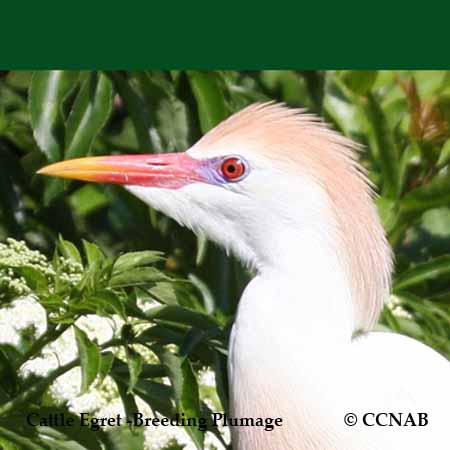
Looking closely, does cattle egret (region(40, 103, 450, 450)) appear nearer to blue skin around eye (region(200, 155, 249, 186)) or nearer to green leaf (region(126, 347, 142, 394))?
blue skin around eye (region(200, 155, 249, 186))

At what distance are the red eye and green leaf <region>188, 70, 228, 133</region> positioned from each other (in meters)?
0.62

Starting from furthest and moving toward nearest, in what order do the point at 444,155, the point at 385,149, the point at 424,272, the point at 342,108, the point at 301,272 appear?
1. the point at 342,108
2. the point at 444,155
3. the point at 385,149
4. the point at 424,272
5. the point at 301,272

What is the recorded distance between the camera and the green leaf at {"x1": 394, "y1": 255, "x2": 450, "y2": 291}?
3482 mm

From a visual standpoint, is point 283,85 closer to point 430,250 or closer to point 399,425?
point 430,250

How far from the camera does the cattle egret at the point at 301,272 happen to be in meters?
2.70

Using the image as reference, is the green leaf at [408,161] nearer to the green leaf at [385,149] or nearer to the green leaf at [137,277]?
the green leaf at [385,149]

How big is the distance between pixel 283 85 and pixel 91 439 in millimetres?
1524

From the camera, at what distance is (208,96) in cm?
335

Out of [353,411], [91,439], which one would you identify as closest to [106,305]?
[91,439]

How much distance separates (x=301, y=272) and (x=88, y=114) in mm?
736

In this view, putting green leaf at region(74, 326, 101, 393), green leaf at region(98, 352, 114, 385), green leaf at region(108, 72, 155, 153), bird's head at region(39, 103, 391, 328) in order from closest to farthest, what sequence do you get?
1. green leaf at region(74, 326, 101, 393)
2. green leaf at region(98, 352, 114, 385)
3. bird's head at region(39, 103, 391, 328)
4. green leaf at region(108, 72, 155, 153)

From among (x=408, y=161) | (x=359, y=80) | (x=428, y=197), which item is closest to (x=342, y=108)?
(x=359, y=80)

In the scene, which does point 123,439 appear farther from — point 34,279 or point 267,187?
point 267,187

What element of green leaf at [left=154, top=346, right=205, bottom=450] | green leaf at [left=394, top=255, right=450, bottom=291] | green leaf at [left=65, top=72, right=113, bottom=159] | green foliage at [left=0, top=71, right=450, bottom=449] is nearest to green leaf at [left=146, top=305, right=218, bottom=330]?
green foliage at [left=0, top=71, right=450, bottom=449]
